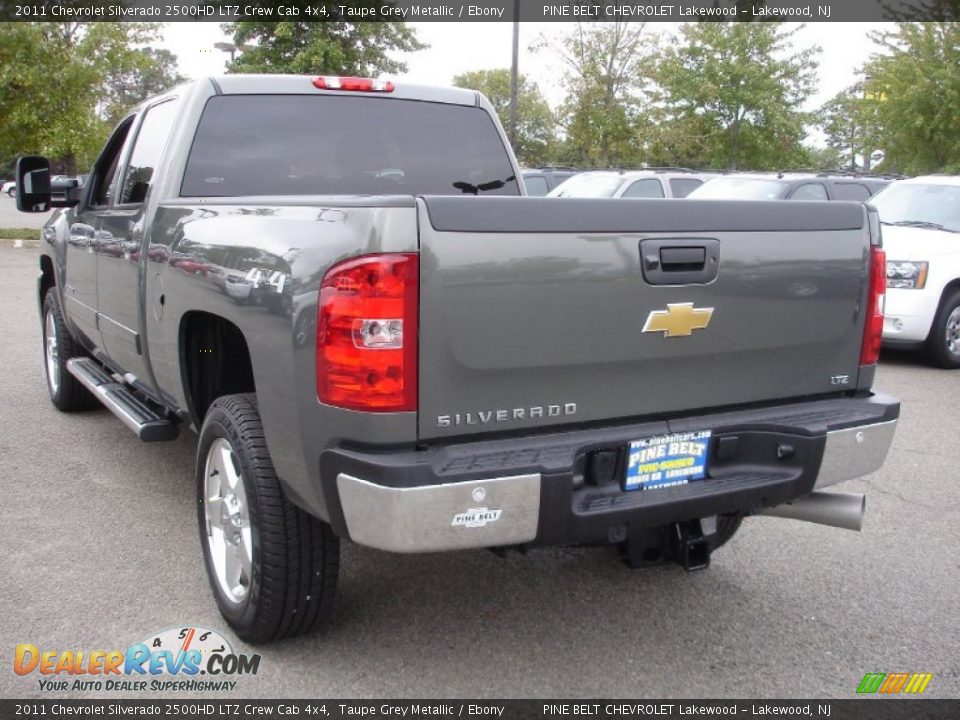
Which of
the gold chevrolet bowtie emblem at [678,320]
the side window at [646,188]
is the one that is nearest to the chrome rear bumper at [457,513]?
the gold chevrolet bowtie emblem at [678,320]

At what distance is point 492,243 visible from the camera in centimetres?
259

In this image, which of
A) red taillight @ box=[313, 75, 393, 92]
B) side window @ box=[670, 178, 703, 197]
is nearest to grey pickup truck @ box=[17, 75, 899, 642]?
red taillight @ box=[313, 75, 393, 92]

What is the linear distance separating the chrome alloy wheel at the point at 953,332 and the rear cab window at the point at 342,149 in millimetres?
5522

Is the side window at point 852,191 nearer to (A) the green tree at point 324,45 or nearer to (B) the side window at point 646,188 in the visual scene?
(B) the side window at point 646,188

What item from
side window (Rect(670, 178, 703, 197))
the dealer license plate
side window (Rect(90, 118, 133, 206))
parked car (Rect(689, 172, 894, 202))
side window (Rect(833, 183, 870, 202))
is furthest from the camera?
side window (Rect(670, 178, 703, 197))

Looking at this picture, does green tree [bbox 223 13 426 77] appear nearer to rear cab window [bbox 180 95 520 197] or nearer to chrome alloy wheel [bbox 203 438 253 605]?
rear cab window [bbox 180 95 520 197]

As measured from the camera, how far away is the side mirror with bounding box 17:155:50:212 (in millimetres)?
5227

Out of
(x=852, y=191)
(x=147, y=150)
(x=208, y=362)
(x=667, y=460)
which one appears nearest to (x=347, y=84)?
(x=147, y=150)

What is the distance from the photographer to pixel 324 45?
25172mm

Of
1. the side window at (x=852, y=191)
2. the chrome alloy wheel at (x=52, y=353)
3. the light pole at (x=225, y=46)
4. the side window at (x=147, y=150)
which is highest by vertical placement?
the light pole at (x=225, y=46)

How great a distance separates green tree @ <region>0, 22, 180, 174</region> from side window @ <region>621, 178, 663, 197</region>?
12.0m

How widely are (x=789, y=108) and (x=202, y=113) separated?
27.5 m

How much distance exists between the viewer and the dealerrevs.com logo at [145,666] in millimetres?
3014

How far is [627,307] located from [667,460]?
19.9 inches
